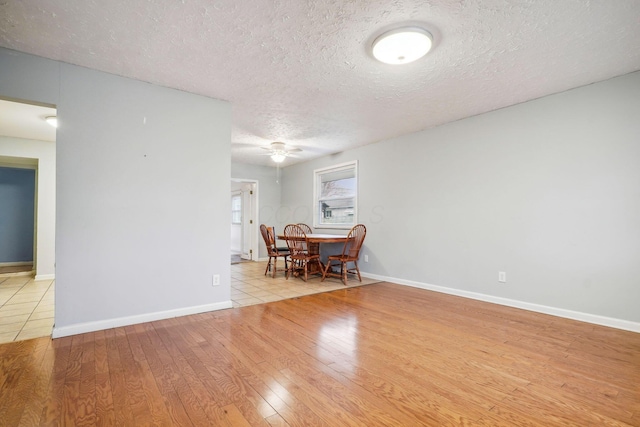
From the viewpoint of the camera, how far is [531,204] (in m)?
3.21

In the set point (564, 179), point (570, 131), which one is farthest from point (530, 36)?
point (564, 179)

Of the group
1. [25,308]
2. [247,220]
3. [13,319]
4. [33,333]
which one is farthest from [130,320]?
[247,220]

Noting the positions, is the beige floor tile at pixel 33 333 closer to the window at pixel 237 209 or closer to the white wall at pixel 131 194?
the white wall at pixel 131 194

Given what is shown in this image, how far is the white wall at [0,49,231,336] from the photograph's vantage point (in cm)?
242

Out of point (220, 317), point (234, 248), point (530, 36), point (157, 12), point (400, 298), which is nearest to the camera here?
point (157, 12)

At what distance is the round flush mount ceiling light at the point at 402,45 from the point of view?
202 cm

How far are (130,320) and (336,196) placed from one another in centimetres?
406

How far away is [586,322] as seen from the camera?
9.18ft

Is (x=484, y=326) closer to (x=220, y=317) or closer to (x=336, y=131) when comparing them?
(x=220, y=317)

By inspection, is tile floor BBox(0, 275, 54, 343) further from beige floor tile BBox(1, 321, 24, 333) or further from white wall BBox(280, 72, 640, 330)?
white wall BBox(280, 72, 640, 330)

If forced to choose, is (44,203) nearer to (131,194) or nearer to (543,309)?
(131,194)

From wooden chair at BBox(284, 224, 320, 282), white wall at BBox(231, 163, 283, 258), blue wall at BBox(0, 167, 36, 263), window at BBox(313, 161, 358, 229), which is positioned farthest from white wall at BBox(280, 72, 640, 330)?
blue wall at BBox(0, 167, 36, 263)

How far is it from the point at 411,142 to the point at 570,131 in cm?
190

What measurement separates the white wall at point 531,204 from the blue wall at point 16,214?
291 inches
